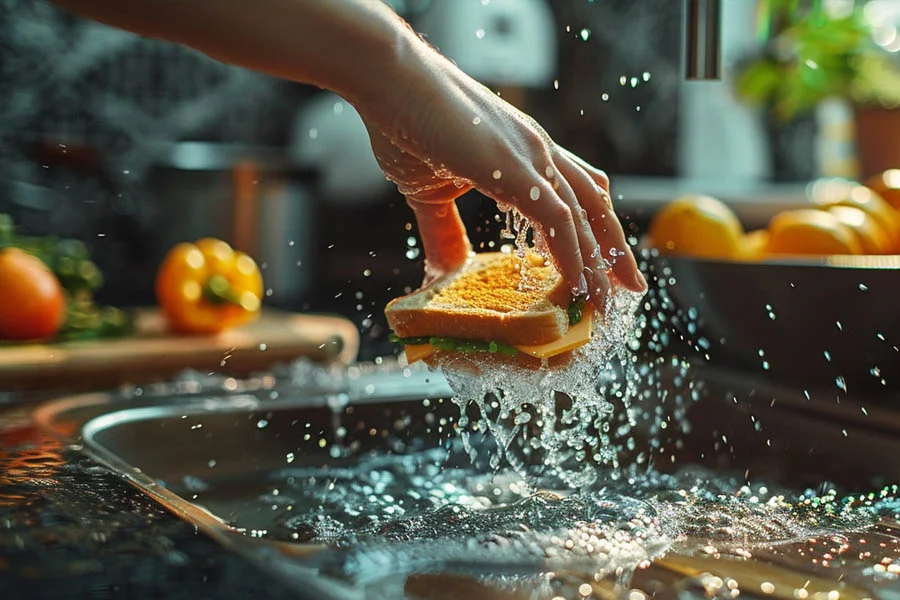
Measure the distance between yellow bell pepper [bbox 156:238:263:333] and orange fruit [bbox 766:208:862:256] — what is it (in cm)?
97

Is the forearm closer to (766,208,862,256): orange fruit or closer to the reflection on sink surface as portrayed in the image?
the reflection on sink surface

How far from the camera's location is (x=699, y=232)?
1.08 metres

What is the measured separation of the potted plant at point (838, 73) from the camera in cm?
191

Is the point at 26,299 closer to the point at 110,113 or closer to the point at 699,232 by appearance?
the point at 110,113

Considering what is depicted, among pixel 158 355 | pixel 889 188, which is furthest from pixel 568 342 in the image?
pixel 158 355

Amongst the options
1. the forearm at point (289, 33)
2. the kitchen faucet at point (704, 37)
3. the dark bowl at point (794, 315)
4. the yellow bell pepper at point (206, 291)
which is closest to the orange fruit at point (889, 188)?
the dark bowl at point (794, 315)

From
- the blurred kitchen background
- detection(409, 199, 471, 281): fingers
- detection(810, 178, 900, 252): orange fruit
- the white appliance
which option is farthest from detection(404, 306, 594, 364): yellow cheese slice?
the white appliance

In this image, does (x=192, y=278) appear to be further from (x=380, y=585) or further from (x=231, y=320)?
(x=380, y=585)

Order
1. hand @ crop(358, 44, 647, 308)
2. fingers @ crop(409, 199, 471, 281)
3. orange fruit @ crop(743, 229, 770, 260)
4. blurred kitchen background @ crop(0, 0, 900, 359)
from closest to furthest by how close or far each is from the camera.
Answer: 1. hand @ crop(358, 44, 647, 308)
2. fingers @ crop(409, 199, 471, 281)
3. orange fruit @ crop(743, 229, 770, 260)
4. blurred kitchen background @ crop(0, 0, 900, 359)

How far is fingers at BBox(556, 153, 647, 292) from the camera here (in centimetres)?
71

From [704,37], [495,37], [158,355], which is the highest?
[495,37]

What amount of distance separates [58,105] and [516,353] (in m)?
1.74

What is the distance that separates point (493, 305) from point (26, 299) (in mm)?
1019

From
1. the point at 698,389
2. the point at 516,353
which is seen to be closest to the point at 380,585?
the point at 516,353
